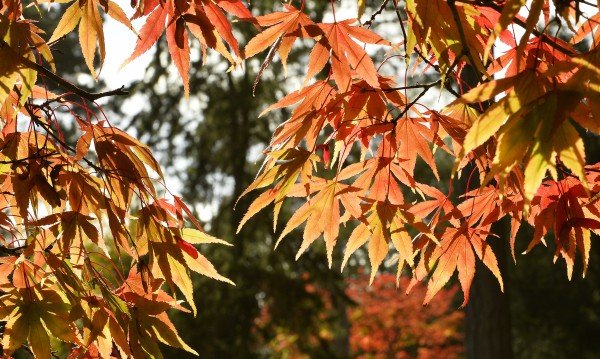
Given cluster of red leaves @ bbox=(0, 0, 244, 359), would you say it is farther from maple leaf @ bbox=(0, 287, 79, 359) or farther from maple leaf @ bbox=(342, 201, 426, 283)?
maple leaf @ bbox=(342, 201, 426, 283)

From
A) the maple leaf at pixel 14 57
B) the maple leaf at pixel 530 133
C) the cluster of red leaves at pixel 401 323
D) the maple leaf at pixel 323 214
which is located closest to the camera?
the maple leaf at pixel 530 133

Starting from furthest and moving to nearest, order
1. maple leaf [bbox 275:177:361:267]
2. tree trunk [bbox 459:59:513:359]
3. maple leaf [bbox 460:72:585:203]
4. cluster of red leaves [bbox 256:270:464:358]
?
cluster of red leaves [bbox 256:270:464:358], tree trunk [bbox 459:59:513:359], maple leaf [bbox 275:177:361:267], maple leaf [bbox 460:72:585:203]

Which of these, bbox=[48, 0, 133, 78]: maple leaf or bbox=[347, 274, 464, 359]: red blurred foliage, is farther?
bbox=[347, 274, 464, 359]: red blurred foliage

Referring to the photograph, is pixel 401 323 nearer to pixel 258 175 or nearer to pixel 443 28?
pixel 258 175

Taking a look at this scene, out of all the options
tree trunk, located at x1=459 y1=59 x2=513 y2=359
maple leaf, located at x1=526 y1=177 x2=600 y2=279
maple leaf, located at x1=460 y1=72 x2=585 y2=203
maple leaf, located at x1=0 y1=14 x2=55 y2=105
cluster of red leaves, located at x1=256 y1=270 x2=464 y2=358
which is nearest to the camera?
maple leaf, located at x1=460 y1=72 x2=585 y2=203

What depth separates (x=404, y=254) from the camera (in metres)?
1.24

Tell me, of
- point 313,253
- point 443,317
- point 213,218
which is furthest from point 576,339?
point 213,218

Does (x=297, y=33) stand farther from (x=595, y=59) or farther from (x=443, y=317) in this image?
(x=443, y=317)

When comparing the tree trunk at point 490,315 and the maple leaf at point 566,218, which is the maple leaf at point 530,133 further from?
the tree trunk at point 490,315

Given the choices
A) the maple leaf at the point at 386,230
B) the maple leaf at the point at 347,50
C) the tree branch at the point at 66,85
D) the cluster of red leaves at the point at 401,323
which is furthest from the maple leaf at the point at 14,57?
the cluster of red leaves at the point at 401,323

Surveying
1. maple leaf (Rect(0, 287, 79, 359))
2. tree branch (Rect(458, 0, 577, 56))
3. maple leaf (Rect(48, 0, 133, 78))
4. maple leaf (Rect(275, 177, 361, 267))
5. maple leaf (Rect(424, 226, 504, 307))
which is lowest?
maple leaf (Rect(0, 287, 79, 359))

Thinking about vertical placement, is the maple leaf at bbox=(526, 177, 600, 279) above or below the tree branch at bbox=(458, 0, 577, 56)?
below

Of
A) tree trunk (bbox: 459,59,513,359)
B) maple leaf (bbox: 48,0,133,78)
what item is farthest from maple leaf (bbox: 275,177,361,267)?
tree trunk (bbox: 459,59,513,359)

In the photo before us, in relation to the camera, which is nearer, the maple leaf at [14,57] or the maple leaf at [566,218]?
the maple leaf at [14,57]
